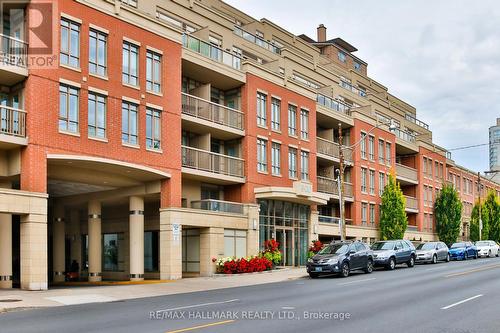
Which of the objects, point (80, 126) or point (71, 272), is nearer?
point (80, 126)

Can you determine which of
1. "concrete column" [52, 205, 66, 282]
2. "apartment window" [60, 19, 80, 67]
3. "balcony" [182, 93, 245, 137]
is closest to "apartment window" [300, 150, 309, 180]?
"balcony" [182, 93, 245, 137]

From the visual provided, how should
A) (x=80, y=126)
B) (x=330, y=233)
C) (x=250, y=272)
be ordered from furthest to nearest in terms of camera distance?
(x=330, y=233), (x=250, y=272), (x=80, y=126)

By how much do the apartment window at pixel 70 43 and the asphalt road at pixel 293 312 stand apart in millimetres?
11177

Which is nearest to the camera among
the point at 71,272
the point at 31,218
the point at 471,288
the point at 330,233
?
the point at 471,288

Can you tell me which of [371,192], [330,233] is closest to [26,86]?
[330,233]

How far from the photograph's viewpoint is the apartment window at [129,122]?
27859 mm

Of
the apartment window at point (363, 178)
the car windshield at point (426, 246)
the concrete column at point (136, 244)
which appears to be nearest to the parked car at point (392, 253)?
the car windshield at point (426, 246)

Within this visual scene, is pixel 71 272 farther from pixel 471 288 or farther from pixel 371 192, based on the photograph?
pixel 371 192

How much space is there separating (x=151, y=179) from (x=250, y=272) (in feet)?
24.8

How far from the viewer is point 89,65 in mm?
26344

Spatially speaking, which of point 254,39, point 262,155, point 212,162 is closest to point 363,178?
point 254,39

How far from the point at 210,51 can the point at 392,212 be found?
2569cm

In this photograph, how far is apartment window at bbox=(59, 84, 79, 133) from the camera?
978 inches

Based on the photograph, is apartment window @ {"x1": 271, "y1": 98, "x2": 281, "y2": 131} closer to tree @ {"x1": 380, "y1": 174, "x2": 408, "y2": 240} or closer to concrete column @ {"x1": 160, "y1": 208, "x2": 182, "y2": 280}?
concrete column @ {"x1": 160, "y1": 208, "x2": 182, "y2": 280}
